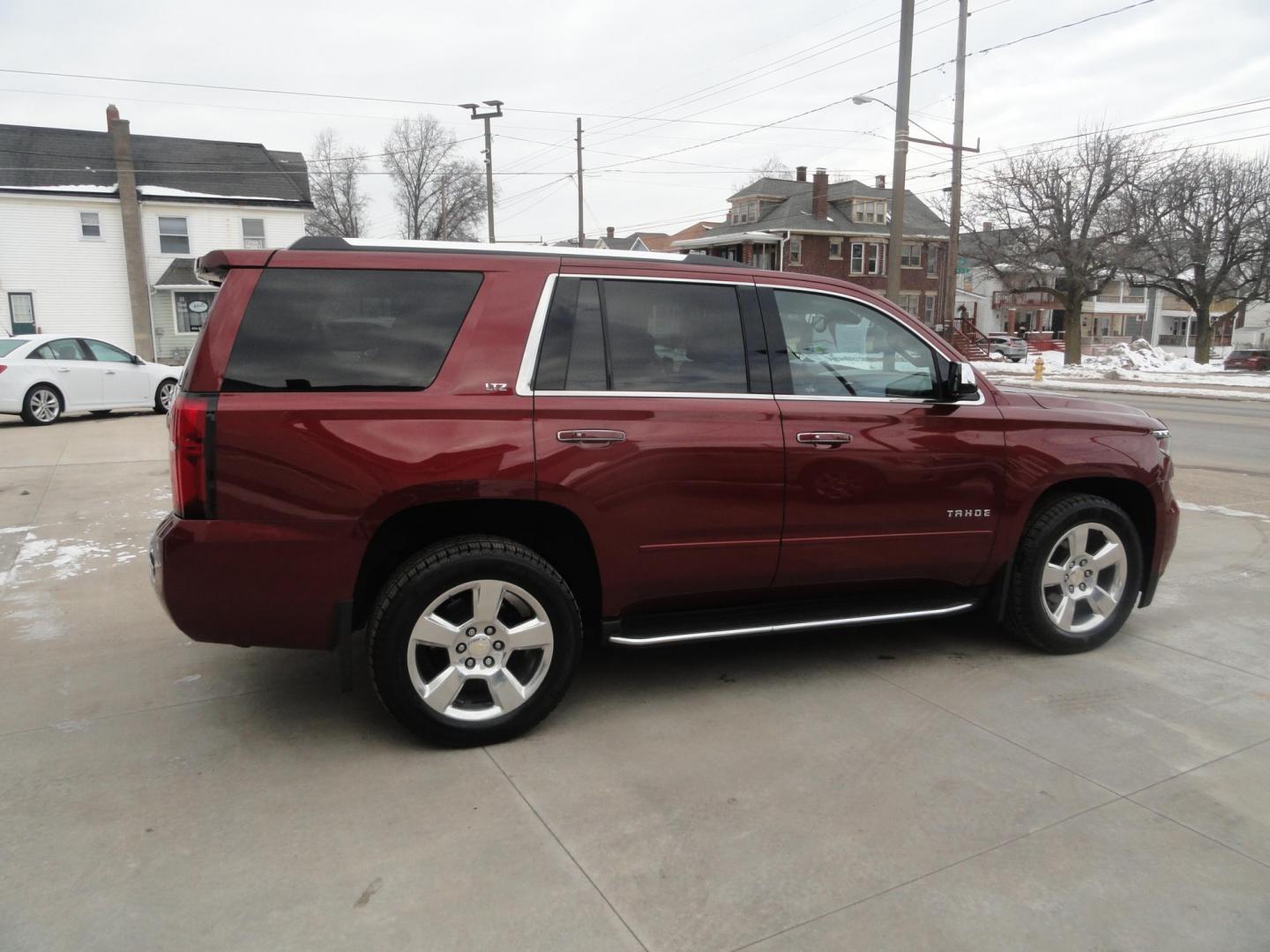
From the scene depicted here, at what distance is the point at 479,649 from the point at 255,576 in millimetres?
844

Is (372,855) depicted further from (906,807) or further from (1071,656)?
(1071,656)

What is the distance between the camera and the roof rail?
3541 mm

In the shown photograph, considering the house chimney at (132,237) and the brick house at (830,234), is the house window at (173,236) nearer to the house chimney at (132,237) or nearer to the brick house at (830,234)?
the house chimney at (132,237)

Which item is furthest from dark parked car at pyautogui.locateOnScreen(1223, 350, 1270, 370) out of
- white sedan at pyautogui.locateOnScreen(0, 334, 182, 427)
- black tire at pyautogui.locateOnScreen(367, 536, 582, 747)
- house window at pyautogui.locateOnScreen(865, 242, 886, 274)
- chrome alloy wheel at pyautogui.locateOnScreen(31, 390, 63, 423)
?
black tire at pyautogui.locateOnScreen(367, 536, 582, 747)

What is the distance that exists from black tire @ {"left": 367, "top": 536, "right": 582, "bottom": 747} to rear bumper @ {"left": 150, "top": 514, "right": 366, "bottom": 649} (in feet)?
0.66

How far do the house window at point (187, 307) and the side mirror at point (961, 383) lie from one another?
32996 mm

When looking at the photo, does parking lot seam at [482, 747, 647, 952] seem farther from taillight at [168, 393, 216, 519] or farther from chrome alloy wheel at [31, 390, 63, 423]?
chrome alloy wheel at [31, 390, 63, 423]

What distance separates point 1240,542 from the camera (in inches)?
276

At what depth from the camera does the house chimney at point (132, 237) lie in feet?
103

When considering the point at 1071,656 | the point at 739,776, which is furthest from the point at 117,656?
the point at 1071,656

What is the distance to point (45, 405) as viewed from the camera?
14188 millimetres

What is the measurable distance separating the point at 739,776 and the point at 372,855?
4.21 ft

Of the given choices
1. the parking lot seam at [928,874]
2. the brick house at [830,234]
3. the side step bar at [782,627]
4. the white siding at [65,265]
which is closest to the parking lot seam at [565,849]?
the parking lot seam at [928,874]

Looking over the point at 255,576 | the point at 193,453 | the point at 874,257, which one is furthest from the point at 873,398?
the point at 874,257
